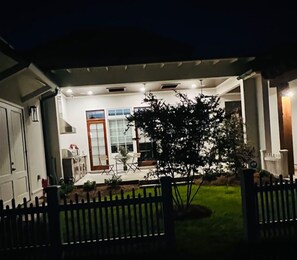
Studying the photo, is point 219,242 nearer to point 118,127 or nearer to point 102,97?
point 118,127

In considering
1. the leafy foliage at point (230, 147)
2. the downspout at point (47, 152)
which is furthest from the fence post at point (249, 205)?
the downspout at point (47, 152)

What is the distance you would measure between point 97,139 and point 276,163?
7.78 metres

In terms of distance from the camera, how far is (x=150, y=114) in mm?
5789

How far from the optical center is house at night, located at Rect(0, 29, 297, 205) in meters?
7.64

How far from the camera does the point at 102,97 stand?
14211mm

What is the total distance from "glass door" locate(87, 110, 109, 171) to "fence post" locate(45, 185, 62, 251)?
9.97m

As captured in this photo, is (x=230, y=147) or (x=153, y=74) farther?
(x=153, y=74)

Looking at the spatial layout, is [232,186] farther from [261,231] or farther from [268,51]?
[261,231]

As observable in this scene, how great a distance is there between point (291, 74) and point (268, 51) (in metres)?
0.89

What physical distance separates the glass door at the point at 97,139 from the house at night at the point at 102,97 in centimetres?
4

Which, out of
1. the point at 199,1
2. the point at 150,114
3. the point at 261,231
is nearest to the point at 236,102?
the point at 199,1

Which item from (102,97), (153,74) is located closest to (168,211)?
(153,74)

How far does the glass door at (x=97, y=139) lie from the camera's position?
14.2 m

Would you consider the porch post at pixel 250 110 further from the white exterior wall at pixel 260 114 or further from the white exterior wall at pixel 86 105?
the white exterior wall at pixel 86 105
